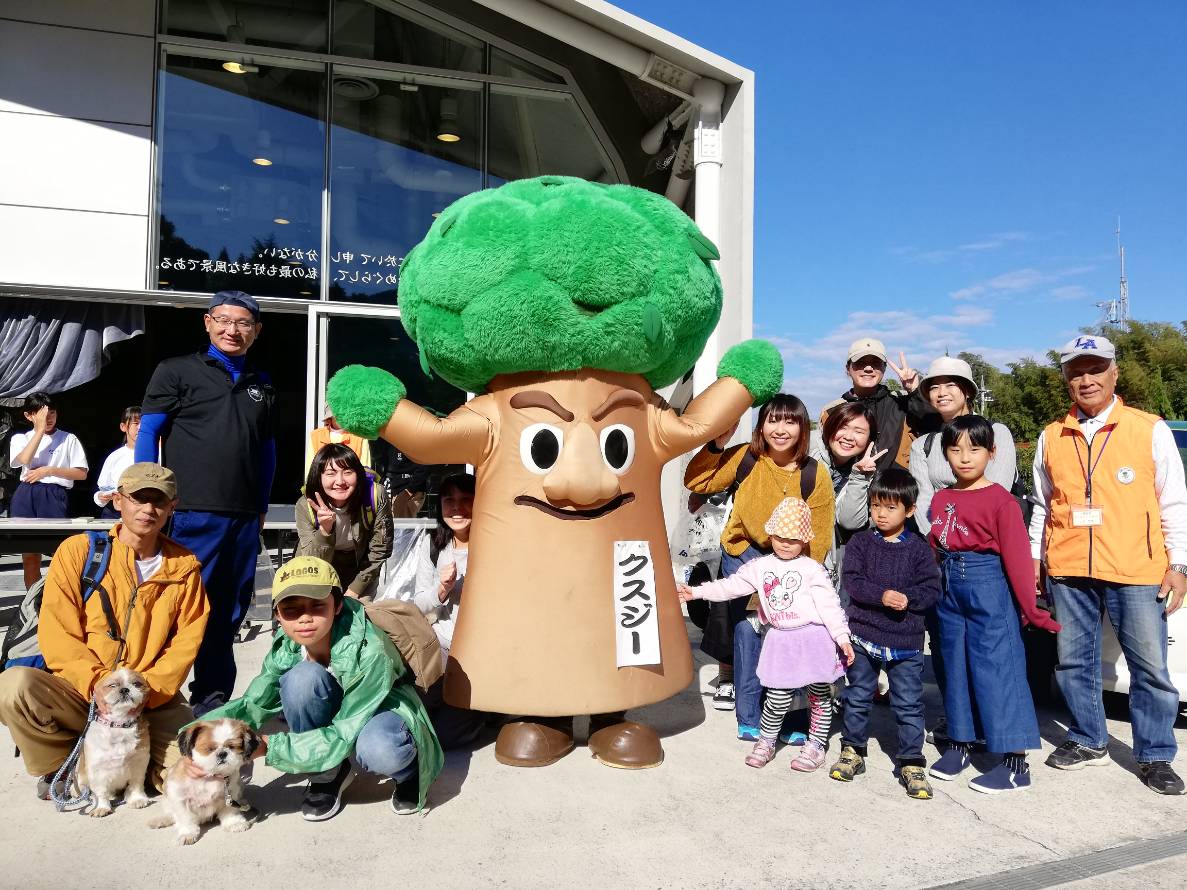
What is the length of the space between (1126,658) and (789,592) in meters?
1.38

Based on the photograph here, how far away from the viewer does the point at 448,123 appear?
8.94 m

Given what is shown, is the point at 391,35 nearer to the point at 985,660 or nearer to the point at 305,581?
the point at 305,581

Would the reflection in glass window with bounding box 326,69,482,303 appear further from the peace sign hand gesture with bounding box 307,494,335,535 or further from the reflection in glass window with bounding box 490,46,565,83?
the peace sign hand gesture with bounding box 307,494,335,535

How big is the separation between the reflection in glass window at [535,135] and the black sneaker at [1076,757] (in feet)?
23.4

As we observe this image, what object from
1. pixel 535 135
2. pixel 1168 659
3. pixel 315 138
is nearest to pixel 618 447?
pixel 1168 659

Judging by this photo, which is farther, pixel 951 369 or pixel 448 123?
pixel 448 123

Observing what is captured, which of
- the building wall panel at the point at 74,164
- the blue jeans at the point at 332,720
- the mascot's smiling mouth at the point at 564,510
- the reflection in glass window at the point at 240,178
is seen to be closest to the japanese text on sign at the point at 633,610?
the mascot's smiling mouth at the point at 564,510

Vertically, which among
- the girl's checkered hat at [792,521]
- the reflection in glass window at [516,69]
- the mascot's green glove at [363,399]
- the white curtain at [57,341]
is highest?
the reflection in glass window at [516,69]

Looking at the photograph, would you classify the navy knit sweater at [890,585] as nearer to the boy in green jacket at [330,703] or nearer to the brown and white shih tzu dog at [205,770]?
the boy in green jacket at [330,703]

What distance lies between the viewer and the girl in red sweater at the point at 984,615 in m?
3.48

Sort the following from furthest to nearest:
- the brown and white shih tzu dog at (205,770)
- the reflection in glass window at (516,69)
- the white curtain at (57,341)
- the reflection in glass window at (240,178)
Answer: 1. the reflection in glass window at (516,69)
2. the white curtain at (57,341)
3. the reflection in glass window at (240,178)
4. the brown and white shih tzu dog at (205,770)

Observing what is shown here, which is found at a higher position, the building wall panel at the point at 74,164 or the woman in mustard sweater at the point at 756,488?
the building wall panel at the point at 74,164

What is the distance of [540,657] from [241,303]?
210 cm

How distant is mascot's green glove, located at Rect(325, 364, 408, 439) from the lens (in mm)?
3527
